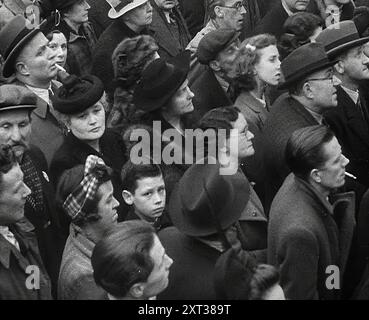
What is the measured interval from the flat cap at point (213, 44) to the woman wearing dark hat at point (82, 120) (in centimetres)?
116

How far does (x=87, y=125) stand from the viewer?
19.7 ft

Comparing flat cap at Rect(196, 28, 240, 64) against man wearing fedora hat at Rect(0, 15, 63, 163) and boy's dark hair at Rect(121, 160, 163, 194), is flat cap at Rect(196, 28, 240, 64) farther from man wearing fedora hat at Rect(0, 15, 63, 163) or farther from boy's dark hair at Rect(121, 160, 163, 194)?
boy's dark hair at Rect(121, 160, 163, 194)

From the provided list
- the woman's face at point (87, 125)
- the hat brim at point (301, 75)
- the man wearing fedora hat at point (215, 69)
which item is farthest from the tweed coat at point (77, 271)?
the man wearing fedora hat at point (215, 69)

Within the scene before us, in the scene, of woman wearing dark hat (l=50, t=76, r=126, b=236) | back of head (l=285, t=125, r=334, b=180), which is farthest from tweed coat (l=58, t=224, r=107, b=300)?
back of head (l=285, t=125, r=334, b=180)

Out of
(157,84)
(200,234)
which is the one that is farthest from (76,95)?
(200,234)

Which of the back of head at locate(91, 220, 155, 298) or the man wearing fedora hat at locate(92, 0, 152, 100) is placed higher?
the back of head at locate(91, 220, 155, 298)

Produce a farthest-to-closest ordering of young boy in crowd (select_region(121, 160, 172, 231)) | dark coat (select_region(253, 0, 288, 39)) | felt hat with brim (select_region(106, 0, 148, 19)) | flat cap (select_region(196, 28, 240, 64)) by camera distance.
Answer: dark coat (select_region(253, 0, 288, 39))
felt hat with brim (select_region(106, 0, 148, 19))
flat cap (select_region(196, 28, 240, 64))
young boy in crowd (select_region(121, 160, 172, 231))

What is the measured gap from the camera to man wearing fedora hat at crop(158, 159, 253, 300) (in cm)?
464

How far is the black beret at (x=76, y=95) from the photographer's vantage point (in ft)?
19.7

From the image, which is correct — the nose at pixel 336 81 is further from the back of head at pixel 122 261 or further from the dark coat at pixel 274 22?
the back of head at pixel 122 261

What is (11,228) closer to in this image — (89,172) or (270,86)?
(89,172)

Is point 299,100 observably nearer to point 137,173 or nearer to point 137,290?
point 137,173

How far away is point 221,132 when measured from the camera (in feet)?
19.3

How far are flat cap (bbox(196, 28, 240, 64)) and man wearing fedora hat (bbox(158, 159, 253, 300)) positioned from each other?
2.28 m
